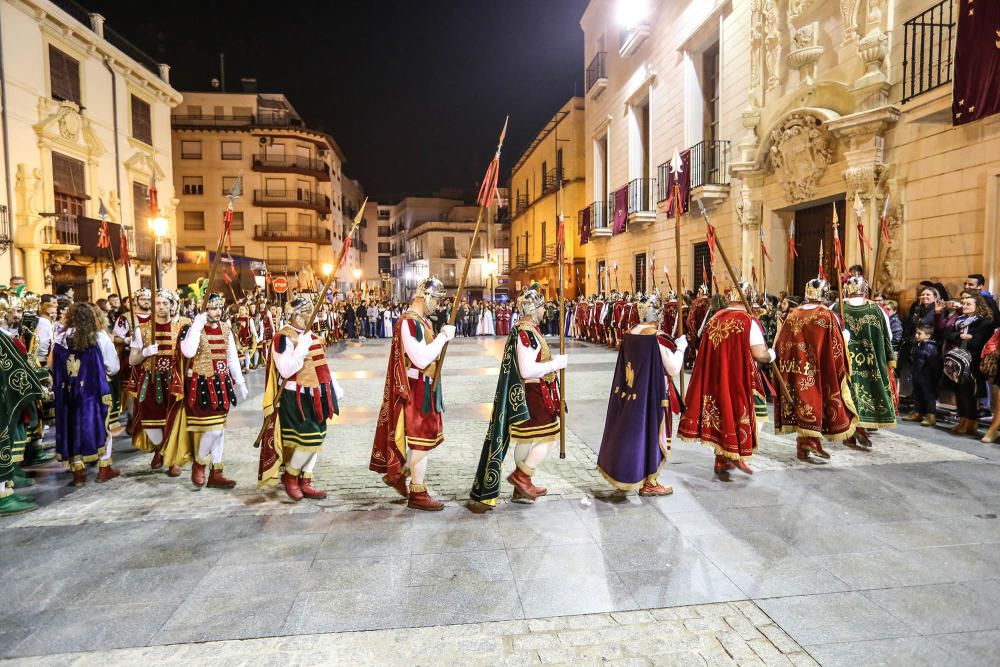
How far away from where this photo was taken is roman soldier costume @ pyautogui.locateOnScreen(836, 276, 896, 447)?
624 centimetres

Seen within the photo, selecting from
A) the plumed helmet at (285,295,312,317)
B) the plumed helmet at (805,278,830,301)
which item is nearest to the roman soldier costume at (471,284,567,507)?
the plumed helmet at (285,295,312,317)

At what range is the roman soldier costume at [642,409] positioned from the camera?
455 cm

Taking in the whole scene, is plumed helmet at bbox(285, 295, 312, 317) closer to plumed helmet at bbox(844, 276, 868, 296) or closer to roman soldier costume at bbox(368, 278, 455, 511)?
roman soldier costume at bbox(368, 278, 455, 511)

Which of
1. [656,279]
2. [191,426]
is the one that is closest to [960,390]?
[191,426]

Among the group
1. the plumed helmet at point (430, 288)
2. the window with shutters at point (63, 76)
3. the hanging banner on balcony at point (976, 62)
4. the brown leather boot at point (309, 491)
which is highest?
the window with shutters at point (63, 76)

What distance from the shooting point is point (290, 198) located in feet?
125

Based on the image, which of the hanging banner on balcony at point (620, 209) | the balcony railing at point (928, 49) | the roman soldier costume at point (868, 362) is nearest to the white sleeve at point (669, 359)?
the roman soldier costume at point (868, 362)

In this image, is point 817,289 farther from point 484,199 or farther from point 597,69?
point 597,69

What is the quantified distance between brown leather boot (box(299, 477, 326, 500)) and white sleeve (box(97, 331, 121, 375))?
2.10 metres

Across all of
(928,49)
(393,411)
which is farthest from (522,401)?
(928,49)

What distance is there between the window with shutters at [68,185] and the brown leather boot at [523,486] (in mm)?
17770

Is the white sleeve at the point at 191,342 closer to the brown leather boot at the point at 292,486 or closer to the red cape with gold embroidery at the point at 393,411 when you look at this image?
the brown leather boot at the point at 292,486

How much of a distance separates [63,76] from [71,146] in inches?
78.0

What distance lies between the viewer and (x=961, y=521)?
414 cm
